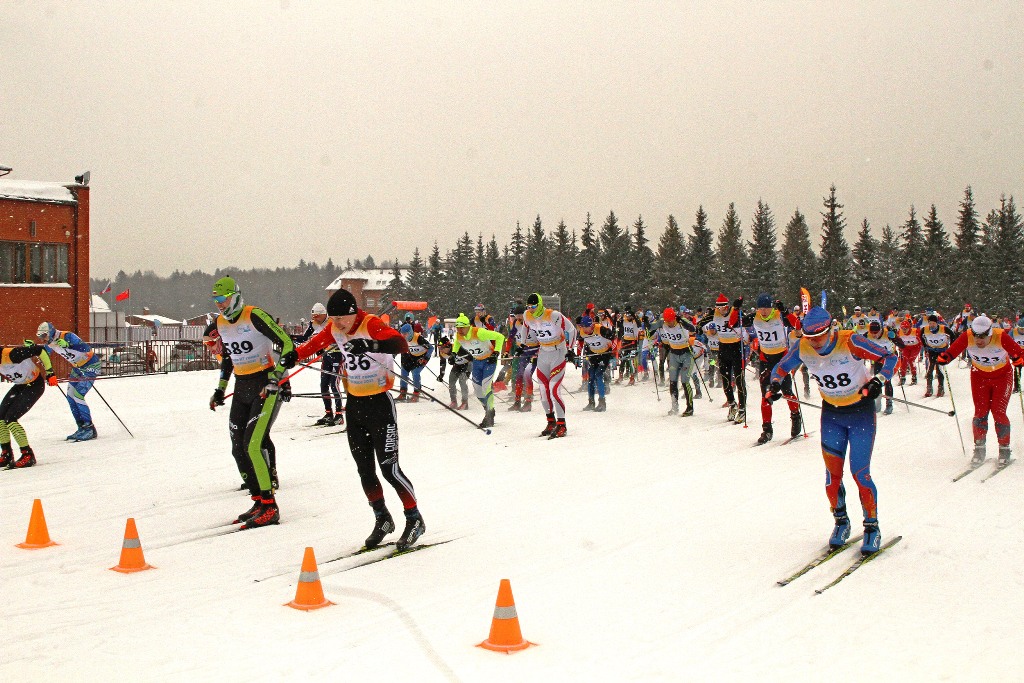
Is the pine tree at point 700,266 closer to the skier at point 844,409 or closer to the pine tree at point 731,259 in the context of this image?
the pine tree at point 731,259

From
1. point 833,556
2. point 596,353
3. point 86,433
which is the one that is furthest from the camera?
point 596,353

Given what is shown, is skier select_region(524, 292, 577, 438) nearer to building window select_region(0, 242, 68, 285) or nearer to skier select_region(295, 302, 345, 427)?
skier select_region(295, 302, 345, 427)

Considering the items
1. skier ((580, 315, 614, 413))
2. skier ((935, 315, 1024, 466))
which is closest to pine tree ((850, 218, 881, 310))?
skier ((580, 315, 614, 413))

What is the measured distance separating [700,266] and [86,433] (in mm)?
60042

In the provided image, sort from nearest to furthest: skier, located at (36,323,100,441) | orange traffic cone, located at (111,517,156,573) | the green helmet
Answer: orange traffic cone, located at (111,517,156,573) → the green helmet → skier, located at (36,323,100,441)

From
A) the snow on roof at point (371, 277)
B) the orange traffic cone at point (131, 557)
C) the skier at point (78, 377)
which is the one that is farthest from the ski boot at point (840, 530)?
the snow on roof at point (371, 277)

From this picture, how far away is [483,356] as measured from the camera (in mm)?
17266

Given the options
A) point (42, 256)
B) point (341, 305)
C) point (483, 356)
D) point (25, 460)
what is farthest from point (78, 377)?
point (42, 256)

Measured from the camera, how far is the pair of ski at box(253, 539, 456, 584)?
6965 mm

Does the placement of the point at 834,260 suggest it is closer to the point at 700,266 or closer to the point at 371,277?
the point at 700,266

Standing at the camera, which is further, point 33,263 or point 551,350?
point 33,263

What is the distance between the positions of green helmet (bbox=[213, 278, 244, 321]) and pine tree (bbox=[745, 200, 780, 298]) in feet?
200

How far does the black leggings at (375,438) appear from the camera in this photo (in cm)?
760

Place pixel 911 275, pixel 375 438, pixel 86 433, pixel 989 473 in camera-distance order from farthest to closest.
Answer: pixel 911 275
pixel 86 433
pixel 989 473
pixel 375 438
